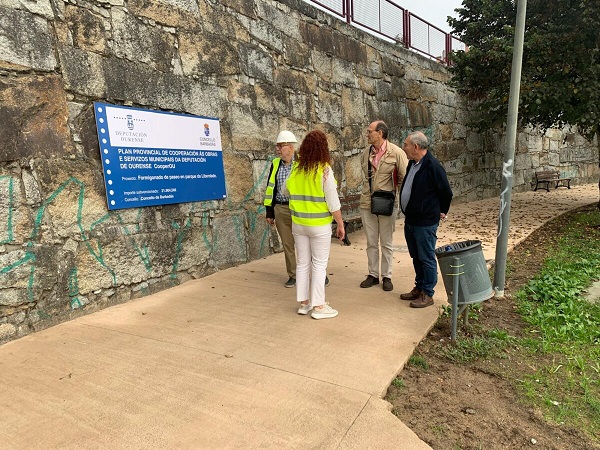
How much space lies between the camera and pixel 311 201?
11.5 ft

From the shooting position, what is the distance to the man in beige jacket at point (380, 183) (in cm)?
418

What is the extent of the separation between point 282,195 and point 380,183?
3.38 feet

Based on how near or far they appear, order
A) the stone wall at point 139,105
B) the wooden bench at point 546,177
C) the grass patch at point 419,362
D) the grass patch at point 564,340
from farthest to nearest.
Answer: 1. the wooden bench at point 546,177
2. the stone wall at point 139,105
3. the grass patch at point 419,362
4. the grass patch at point 564,340

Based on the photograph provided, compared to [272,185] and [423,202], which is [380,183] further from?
[272,185]

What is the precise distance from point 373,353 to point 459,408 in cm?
69

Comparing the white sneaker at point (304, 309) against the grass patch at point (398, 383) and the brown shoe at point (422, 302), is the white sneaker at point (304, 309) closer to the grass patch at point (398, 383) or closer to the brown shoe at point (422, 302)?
the brown shoe at point (422, 302)

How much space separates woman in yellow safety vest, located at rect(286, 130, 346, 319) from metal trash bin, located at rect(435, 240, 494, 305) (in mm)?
878

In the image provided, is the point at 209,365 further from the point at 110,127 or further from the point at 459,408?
the point at 110,127

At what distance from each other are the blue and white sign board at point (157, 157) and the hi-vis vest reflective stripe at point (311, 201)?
1.66 metres

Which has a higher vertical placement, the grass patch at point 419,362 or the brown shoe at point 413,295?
the brown shoe at point 413,295

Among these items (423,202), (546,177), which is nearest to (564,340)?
(423,202)

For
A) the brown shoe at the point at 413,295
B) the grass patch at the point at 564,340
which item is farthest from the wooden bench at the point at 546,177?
the brown shoe at the point at 413,295

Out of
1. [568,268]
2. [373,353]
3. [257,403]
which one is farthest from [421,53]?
[257,403]

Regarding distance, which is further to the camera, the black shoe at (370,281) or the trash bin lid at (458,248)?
the black shoe at (370,281)
